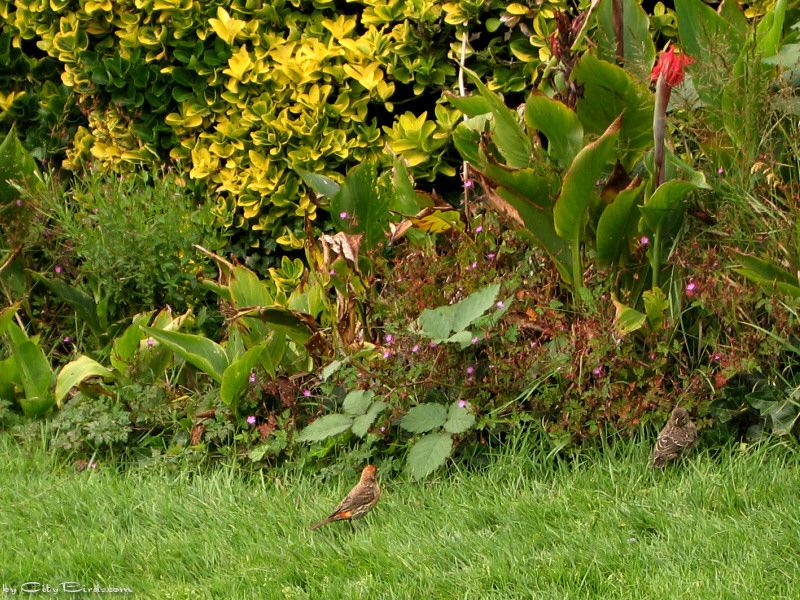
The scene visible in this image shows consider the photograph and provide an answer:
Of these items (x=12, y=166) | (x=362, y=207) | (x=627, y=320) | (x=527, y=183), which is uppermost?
(x=527, y=183)

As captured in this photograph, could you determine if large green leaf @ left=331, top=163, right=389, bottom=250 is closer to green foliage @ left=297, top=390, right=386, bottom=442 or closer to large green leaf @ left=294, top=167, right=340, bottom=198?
large green leaf @ left=294, top=167, right=340, bottom=198

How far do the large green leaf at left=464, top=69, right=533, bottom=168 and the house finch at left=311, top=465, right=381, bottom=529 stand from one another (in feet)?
4.92

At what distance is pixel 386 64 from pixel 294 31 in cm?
64

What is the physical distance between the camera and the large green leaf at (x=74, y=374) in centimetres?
439

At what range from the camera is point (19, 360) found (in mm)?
4625

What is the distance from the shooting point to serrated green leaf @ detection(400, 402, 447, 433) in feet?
12.1

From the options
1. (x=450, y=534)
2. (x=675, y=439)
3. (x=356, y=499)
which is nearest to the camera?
(x=450, y=534)

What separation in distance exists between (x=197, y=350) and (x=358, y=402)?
92 cm

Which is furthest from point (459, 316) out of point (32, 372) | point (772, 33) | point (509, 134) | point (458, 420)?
point (32, 372)

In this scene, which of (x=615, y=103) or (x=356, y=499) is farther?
(x=615, y=103)

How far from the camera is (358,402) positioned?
12.5 feet

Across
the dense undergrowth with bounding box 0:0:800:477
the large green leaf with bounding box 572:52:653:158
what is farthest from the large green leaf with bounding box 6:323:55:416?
the large green leaf with bounding box 572:52:653:158

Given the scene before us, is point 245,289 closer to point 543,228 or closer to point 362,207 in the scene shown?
point 362,207

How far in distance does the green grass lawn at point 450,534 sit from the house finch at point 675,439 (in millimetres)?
65
